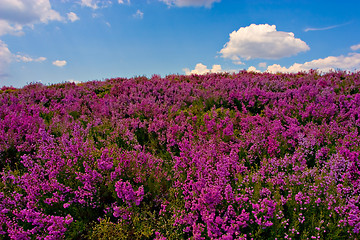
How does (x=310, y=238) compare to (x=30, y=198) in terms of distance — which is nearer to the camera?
(x=310, y=238)

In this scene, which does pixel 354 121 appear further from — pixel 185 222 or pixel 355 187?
pixel 185 222

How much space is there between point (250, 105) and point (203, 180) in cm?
414

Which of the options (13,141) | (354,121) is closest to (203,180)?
(354,121)

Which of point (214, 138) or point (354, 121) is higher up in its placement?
point (354, 121)

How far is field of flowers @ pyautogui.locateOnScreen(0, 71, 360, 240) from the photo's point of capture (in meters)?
3.10

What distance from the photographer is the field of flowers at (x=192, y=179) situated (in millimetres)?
3096

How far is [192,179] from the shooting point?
404 centimetres

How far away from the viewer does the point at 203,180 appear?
11.9 feet

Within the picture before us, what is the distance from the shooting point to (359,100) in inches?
244

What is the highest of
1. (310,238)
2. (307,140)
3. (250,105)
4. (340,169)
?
(250,105)

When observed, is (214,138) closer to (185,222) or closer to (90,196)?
(185,222)

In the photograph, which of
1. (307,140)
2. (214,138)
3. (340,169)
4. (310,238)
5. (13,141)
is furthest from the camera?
(13,141)

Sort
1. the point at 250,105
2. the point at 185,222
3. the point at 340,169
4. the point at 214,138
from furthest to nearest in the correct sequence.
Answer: the point at 250,105, the point at 214,138, the point at 340,169, the point at 185,222

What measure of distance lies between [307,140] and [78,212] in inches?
167
